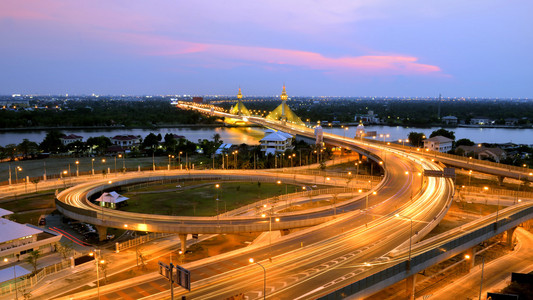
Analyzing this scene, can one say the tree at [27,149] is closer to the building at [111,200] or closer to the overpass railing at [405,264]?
the building at [111,200]

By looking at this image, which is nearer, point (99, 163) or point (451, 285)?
point (451, 285)

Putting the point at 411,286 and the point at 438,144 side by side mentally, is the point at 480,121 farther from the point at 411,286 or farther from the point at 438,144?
the point at 411,286

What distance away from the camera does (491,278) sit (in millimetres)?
29734

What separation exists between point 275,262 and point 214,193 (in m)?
25.4

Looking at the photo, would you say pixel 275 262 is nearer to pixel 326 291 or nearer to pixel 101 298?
pixel 326 291

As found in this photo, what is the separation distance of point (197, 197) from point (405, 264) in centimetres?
2878

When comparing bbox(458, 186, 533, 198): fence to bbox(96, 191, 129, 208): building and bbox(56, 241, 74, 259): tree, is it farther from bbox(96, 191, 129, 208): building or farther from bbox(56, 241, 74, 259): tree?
bbox(56, 241, 74, 259): tree

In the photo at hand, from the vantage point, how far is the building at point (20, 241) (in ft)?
91.9

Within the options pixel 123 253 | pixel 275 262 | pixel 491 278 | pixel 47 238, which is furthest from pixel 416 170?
pixel 47 238

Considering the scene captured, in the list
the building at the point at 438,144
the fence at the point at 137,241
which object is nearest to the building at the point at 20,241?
the fence at the point at 137,241

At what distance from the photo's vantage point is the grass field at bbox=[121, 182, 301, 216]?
4219 centimetres

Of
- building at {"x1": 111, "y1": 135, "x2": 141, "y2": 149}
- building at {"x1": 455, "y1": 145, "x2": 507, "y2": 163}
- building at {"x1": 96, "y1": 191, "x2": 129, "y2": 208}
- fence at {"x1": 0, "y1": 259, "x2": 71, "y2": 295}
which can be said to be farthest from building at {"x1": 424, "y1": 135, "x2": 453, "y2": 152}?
fence at {"x1": 0, "y1": 259, "x2": 71, "y2": 295}

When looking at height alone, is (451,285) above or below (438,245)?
below

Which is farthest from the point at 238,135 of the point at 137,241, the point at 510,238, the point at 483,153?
the point at 510,238
